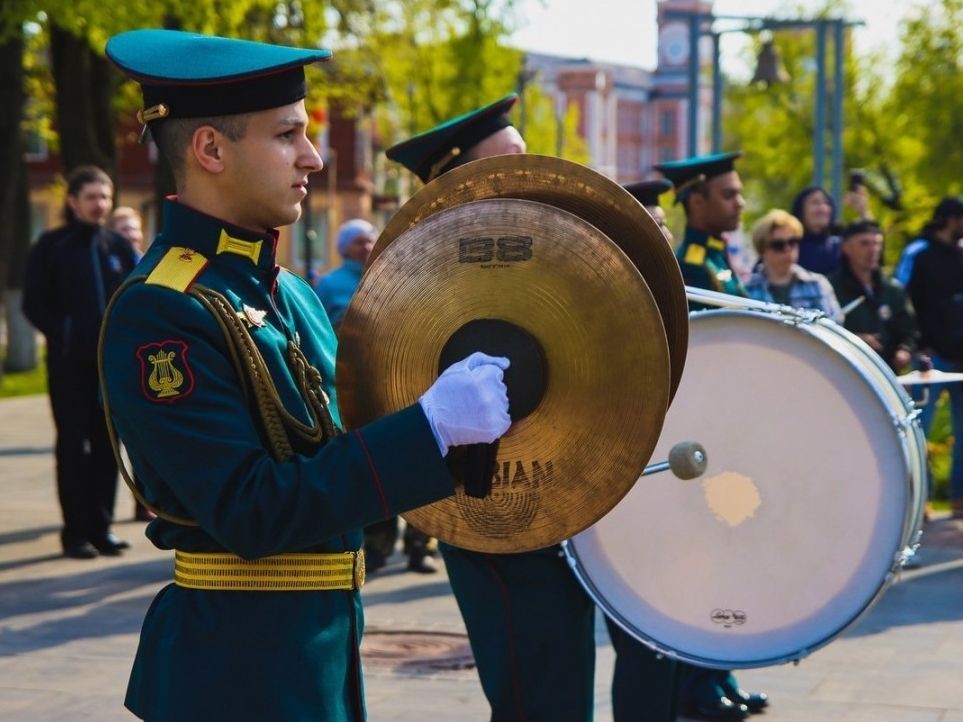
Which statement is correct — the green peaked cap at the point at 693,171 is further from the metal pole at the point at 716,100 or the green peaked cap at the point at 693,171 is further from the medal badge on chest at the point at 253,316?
the metal pole at the point at 716,100

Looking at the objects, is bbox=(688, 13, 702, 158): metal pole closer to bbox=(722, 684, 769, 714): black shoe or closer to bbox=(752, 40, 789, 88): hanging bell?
bbox=(752, 40, 789, 88): hanging bell

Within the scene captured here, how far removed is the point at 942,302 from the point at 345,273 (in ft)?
12.0

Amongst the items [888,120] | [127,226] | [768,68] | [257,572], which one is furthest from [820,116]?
[888,120]

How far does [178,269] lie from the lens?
9.20 ft

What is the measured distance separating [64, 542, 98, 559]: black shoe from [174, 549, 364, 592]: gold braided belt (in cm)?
667

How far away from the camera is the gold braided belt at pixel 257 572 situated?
2.84m

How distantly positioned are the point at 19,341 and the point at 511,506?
24144 mm

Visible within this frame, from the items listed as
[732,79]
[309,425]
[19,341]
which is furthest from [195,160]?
[732,79]

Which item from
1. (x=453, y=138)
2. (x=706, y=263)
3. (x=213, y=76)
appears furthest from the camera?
(x=706, y=263)

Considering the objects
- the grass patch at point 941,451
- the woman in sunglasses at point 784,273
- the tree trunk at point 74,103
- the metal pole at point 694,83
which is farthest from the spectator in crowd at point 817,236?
the tree trunk at point 74,103

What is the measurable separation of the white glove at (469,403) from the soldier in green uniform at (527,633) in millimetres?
1670

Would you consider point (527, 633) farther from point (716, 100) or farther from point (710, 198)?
point (716, 100)

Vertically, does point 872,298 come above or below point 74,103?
below

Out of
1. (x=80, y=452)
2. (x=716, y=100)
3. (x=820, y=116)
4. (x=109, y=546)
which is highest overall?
(x=716, y=100)
